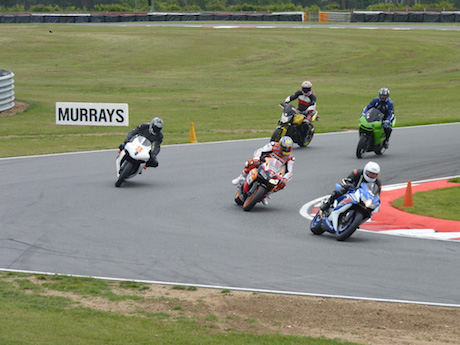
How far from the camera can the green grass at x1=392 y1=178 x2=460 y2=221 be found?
15.2 m

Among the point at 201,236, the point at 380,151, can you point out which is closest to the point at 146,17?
the point at 380,151

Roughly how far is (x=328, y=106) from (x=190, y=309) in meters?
28.3

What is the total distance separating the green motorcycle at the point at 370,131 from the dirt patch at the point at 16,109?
16.4 meters

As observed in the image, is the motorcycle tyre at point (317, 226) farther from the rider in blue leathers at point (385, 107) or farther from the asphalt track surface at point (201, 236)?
the rider in blue leathers at point (385, 107)

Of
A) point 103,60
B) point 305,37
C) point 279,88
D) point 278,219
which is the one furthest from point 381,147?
point 305,37

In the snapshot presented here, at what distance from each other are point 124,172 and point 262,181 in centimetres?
374

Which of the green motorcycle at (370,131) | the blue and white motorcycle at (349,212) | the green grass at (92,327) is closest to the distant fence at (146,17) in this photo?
the green motorcycle at (370,131)

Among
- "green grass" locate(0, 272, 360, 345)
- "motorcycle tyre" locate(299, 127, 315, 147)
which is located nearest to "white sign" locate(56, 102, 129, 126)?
"motorcycle tyre" locate(299, 127, 315, 147)

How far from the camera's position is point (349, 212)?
1302cm

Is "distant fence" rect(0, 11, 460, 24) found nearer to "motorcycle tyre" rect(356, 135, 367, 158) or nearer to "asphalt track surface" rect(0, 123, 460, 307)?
"motorcycle tyre" rect(356, 135, 367, 158)

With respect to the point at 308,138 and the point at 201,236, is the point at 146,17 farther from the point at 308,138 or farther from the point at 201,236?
the point at 201,236

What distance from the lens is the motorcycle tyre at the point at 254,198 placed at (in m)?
15.0

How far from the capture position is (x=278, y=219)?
1468 centimetres

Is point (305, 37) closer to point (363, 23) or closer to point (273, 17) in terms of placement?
point (363, 23)
